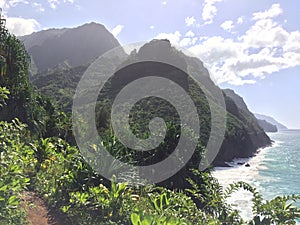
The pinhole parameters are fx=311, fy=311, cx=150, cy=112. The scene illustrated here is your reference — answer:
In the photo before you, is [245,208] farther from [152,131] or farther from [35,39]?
[35,39]

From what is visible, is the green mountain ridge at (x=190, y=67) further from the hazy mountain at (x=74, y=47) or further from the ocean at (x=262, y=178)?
the hazy mountain at (x=74, y=47)

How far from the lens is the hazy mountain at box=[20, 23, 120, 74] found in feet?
485

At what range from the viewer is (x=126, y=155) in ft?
21.0

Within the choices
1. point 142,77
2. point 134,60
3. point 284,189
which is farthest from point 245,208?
point 134,60

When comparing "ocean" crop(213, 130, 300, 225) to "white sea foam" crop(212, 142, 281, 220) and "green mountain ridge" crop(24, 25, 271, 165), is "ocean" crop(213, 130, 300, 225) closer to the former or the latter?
"white sea foam" crop(212, 142, 281, 220)

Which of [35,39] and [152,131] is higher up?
[35,39]

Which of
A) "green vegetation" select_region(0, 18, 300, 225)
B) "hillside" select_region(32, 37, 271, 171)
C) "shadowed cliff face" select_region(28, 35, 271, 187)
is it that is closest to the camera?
"green vegetation" select_region(0, 18, 300, 225)

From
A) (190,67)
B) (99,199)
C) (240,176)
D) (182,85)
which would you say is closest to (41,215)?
(99,199)

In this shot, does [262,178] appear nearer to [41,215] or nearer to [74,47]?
[41,215]

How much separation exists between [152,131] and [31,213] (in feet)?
16.5

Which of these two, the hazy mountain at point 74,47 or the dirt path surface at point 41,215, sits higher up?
the hazy mountain at point 74,47

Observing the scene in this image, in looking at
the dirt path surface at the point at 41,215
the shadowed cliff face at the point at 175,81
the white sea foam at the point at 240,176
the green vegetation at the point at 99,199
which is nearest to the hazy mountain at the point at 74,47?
the shadowed cliff face at the point at 175,81

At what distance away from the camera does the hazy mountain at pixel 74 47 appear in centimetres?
14788

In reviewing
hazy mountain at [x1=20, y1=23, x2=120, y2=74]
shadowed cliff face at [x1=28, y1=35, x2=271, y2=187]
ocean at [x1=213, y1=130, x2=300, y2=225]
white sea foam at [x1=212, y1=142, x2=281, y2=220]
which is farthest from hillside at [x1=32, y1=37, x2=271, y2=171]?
hazy mountain at [x1=20, y1=23, x2=120, y2=74]
